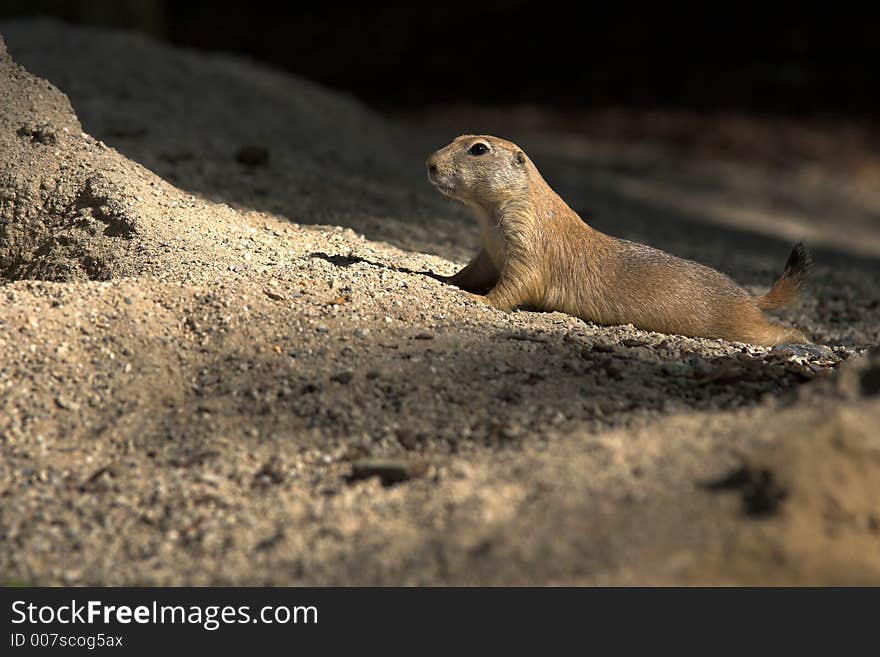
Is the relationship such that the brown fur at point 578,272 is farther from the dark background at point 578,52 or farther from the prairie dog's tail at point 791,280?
the dark background at point 578,52

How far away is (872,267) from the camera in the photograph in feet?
28.9

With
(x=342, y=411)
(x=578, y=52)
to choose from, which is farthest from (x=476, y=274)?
(x=578, y=52)

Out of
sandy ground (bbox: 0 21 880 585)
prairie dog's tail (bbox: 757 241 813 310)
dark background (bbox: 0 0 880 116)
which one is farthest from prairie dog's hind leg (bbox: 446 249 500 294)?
dark background (bbox: 0 0 880 116)

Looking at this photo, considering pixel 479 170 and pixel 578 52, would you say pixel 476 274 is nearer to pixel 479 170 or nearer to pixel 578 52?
pixel 479 170

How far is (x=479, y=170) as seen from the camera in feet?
17.2

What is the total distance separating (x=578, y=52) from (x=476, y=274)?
36.1ft

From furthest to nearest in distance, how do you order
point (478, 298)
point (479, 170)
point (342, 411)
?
point (479, 170)
point (478, 298)
point (342, 411)

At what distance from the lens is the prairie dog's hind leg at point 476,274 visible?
541 cm

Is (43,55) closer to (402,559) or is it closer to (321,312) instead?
(321,312)

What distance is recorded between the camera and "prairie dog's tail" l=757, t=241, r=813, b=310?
17.3ft

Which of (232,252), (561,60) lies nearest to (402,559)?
(232,252)

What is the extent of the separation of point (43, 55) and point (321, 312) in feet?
17.0

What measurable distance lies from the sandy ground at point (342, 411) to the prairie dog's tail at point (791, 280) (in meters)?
0.39

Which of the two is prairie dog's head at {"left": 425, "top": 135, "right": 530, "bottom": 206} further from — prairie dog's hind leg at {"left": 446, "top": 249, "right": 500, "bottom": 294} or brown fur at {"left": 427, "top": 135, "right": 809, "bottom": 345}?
prairie dog's hind leg at {"left": 446, "top": 249, "right": 500, "bottom": 294}
